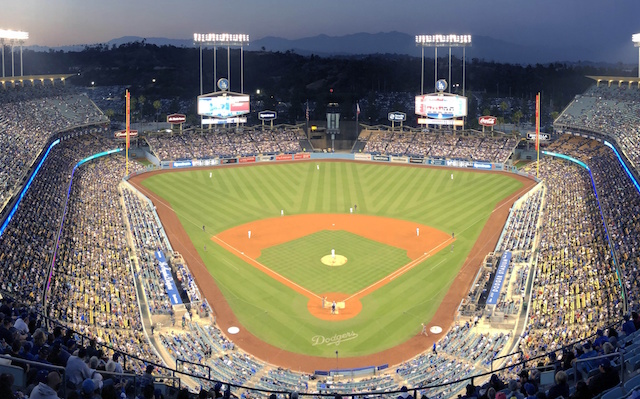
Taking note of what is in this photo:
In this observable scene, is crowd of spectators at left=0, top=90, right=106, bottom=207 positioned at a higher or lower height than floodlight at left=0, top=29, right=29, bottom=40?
lower

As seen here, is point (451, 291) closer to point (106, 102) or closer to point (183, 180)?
point (183, 180)

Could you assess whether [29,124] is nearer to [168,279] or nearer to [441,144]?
[168,279]

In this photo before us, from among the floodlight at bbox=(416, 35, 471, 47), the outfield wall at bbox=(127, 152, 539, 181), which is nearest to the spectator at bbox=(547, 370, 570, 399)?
the outfield wall at bbox=(127, 152, 539, 181)

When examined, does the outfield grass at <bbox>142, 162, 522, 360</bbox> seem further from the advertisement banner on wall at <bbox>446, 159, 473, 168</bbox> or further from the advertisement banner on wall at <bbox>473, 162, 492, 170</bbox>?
the advertisement banner on wall at <bbox>473, 162, 492, 170</bbox>

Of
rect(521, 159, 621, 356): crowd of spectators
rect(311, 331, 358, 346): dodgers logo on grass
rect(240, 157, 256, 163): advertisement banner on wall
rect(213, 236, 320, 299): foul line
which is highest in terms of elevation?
rect(240, 157, 256, 163): advertisement banner on wall

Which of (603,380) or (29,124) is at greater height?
(29,124)

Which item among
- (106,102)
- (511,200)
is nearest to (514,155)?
(511,200)

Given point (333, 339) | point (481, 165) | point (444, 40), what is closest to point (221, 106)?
point (444, 40)

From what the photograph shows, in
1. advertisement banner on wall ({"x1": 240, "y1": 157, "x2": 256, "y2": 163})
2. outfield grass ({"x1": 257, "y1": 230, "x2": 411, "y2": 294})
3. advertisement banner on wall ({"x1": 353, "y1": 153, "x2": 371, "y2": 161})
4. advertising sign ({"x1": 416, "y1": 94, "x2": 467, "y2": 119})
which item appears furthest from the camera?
advertisement banner on wall ({"x1": 353, "y1": 153, "x2": 371, "y2": 161})
